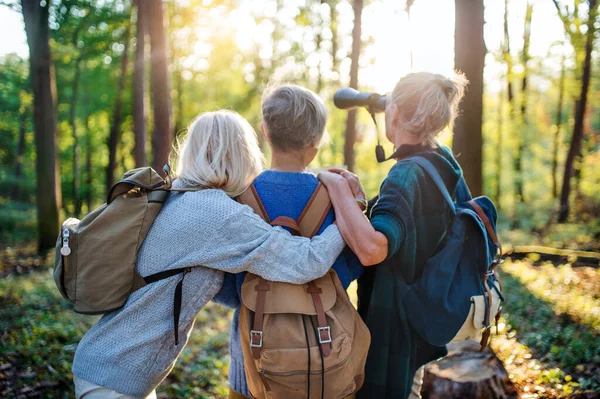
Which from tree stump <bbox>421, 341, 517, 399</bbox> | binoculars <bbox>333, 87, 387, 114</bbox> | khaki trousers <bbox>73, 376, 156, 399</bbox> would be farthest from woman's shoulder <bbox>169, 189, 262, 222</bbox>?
tree stump <bbox>421, 341, 517, 399</bbox>

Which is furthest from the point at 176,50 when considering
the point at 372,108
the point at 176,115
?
the point at 372,108

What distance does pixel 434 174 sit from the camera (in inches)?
85.4

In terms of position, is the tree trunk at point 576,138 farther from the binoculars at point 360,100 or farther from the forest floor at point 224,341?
the binoculars at point 360,100

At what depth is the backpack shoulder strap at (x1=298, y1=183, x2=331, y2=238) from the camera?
1990 mm

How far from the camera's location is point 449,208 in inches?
87.0

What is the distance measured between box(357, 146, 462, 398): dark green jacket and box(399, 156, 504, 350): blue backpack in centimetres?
5

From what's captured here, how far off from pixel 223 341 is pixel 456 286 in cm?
414

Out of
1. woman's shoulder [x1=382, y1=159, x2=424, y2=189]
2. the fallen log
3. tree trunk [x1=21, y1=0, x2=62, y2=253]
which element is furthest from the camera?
tree trunk [x1=21, y1=0, x2=62, y2=253]

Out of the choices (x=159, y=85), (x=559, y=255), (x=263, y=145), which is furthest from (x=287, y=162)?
(x=263, y=145)

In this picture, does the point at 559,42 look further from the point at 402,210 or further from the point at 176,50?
the point at 176,50

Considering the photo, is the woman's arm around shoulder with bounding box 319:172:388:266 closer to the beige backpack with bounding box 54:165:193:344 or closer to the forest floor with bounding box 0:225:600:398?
the beige backpack with bounding box 54:165:193:344

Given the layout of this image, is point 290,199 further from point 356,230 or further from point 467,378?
point 467,378

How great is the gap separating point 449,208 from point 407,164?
1.00 feet

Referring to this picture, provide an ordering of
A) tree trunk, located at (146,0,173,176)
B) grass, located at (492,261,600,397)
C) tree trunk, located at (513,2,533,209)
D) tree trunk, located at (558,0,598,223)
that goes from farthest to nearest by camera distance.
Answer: tree trunk, located at (513,2,533,209) → tree trunk, located at (558,0,598,223) → tree trunk, located at (146,0,173,176) → grass, located at (492,261,600,397)
